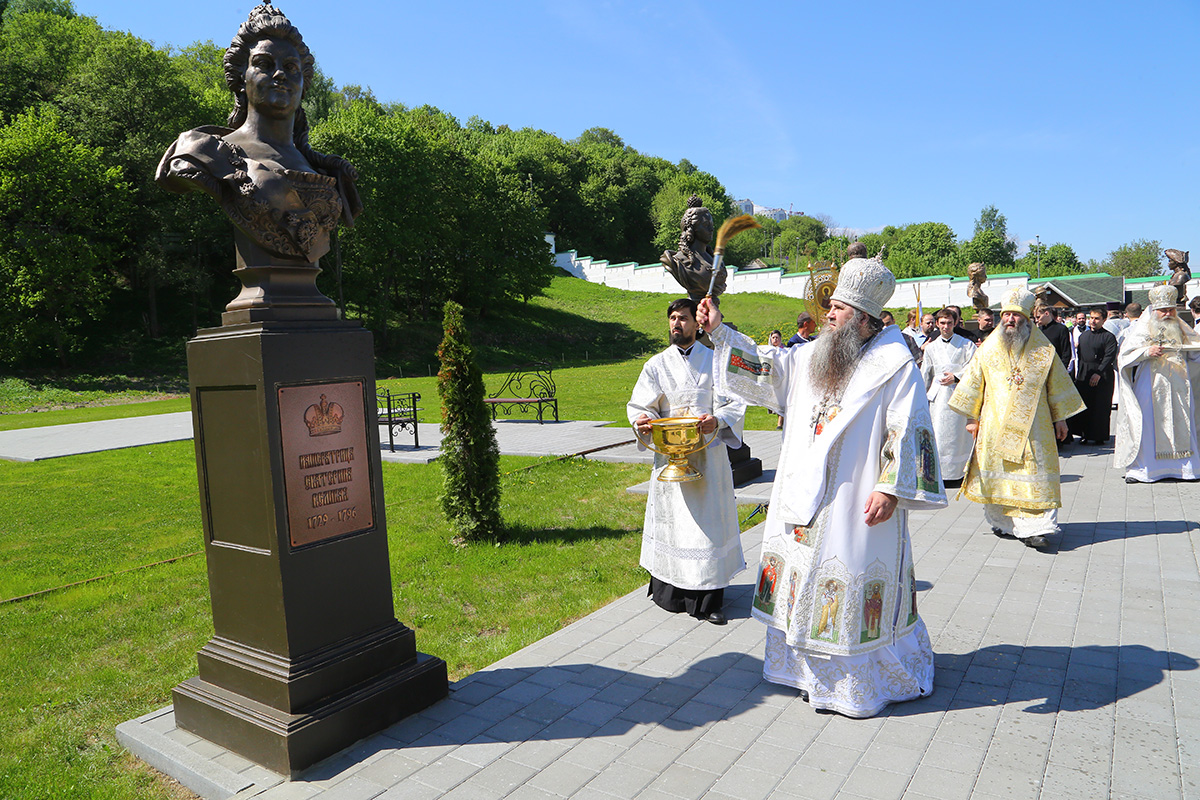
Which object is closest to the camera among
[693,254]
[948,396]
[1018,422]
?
[1018,422]

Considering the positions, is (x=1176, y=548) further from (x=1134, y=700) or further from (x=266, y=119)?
(x=266, y=119)

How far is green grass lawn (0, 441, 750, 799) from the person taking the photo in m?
3.89

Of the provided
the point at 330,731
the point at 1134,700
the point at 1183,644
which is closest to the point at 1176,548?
the point at 1183,644

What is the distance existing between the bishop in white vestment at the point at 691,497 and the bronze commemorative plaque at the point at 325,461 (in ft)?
6.63

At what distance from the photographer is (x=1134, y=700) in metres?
3.73

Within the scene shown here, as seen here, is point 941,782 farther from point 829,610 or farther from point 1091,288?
point 1091,288

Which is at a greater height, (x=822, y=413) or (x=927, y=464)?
(x=822, y=413)

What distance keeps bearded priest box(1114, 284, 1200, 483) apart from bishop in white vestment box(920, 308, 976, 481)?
5.72ft

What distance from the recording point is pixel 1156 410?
9.10 m

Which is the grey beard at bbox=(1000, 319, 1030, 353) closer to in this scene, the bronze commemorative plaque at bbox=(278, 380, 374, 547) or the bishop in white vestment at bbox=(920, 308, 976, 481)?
the bishop in white vestment at bbox=(920, 308, 976, 481)

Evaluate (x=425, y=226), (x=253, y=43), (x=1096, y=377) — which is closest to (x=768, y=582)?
(x=253, y=43)

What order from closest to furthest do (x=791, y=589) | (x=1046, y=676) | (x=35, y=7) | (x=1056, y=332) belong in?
(x=791, y=589), (x=1046, y=676), (x=1056, y=332), (x=35, y=7)

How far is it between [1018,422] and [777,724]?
15.0ft

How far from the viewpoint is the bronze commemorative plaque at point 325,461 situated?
3494 millimetres
